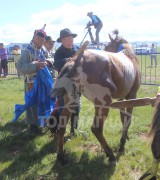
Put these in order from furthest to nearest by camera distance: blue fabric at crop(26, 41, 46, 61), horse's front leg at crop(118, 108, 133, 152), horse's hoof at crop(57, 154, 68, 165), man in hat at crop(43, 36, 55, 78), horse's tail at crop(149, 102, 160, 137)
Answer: man in hat at crop(43, 36, 55, 78) → blue fabric at crop(26, 41, 46, 61) → horse's front leg at crop(118, 108, 133, 152) → horse's hoof at crop(57, 154, 68, 165) → horse's tail at crop(149, 102, 160, 137)

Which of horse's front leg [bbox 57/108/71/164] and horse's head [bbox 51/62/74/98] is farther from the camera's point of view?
horse's front leg [bbox 57/108/71/164]

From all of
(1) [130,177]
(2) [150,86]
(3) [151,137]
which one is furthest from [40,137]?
(2) [150,86]

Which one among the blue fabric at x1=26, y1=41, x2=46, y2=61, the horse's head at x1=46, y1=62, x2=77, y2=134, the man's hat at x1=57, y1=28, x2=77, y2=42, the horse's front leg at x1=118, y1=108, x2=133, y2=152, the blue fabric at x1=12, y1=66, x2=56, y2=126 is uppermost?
the man's hat at x1=57, y1=28, x2=77, y2=42

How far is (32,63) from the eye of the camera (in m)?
5.00

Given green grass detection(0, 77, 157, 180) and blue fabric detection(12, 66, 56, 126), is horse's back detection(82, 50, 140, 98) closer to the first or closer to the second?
green grass detection(0, 77, 157, 180)

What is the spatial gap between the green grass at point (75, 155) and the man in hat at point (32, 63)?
355mm

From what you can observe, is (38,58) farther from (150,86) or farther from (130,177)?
(150,86)

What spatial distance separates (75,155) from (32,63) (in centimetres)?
167

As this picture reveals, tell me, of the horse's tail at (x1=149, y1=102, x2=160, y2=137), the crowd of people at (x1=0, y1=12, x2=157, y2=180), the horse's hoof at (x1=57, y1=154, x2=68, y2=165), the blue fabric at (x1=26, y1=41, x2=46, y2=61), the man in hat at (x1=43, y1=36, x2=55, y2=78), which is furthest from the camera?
the man in hat at (x1=43, y1=36, x2=55, y2=78)

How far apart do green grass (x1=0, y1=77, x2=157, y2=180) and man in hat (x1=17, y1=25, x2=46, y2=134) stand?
355 millimetres

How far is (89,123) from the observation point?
6328 millimetres

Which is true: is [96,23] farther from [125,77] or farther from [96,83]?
[96,83]

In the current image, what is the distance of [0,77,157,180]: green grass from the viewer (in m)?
4.10

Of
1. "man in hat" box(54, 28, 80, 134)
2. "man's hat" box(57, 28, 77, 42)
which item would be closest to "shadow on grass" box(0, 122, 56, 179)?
"man in hat" box(54, 28, 80, 134)
